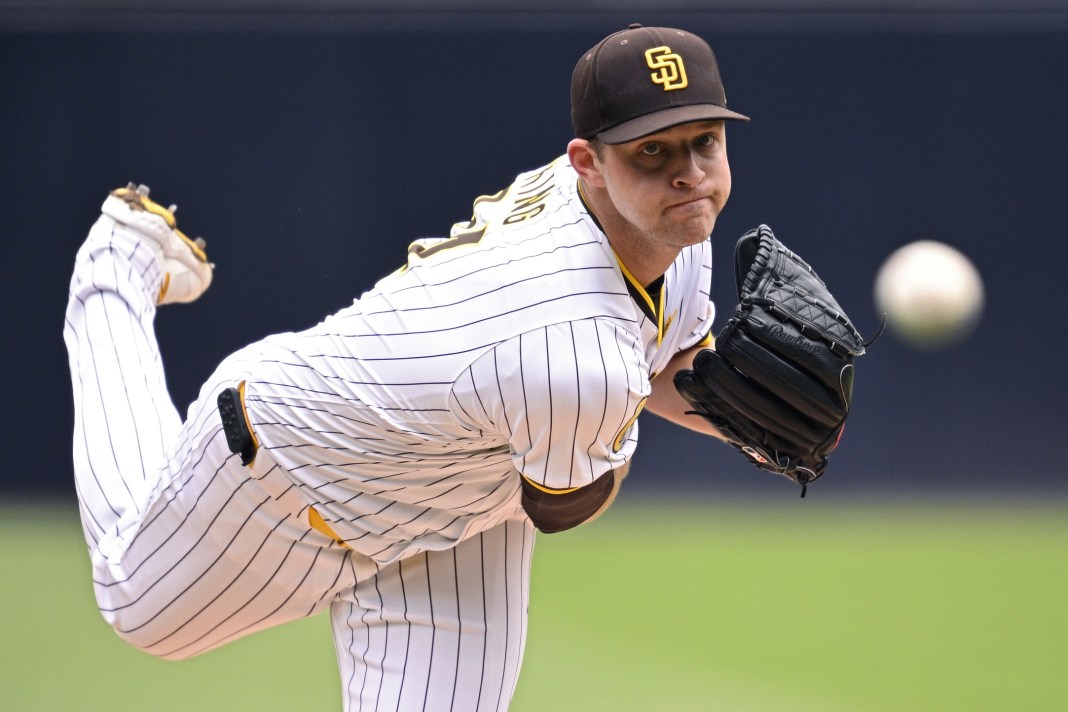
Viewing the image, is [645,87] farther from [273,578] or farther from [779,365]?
[273,578]

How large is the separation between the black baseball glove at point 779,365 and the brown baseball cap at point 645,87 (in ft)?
1.31

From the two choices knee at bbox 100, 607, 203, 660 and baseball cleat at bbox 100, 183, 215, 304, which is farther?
baseball cleat at bbox 100, 183, 215, 304

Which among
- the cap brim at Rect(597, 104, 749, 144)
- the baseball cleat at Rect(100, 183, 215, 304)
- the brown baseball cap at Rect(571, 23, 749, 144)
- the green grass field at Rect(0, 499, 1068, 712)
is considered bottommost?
the green grass field at Rect(0, 499, 1068, 712)

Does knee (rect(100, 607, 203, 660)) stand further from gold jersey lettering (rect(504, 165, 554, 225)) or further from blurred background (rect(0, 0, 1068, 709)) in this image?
blurred background (rect(0, 0, 1068, 709))

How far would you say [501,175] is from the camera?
6.21 m

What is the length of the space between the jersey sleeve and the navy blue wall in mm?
4026

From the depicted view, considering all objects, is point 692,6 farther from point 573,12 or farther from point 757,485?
point 757,485

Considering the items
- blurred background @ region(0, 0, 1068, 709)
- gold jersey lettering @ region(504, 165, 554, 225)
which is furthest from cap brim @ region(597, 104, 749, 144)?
blurred background @ region(0, 0, 1068, 709)

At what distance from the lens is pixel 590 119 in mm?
2070

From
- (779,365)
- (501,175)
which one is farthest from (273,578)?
(501,175)

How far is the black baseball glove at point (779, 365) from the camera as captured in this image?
2258 mm

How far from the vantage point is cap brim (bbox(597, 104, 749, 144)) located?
1.97 m

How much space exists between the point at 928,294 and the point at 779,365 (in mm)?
4233

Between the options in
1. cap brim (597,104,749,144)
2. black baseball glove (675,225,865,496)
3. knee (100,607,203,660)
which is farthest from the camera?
knee (100,607,203,660)
